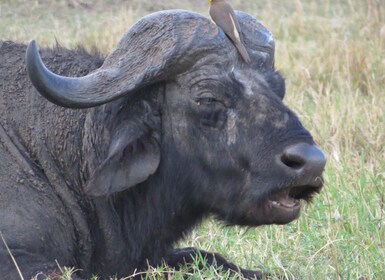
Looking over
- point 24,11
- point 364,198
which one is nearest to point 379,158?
point 364,198

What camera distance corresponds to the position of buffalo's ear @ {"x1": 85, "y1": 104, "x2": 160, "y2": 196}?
5.51m

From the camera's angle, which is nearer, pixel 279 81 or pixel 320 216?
pixel 279 81

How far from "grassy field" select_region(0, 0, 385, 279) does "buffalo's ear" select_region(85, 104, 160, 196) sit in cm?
50

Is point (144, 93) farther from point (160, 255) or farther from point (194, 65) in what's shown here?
point (160, 255)

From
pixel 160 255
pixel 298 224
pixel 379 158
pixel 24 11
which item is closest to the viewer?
pixel 160 255

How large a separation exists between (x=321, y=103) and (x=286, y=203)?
144 inches

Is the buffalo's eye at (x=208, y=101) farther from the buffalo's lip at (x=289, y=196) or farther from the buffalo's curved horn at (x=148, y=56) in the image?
the buffalo's lip at (x=289, y=196)

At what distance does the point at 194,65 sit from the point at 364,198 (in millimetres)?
1849

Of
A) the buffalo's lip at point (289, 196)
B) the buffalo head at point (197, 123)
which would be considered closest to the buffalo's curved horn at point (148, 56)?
the buffalo head at point (197, 123)

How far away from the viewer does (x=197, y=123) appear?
558 centimetres

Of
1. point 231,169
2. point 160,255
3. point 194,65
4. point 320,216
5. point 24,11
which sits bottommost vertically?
point 24,11

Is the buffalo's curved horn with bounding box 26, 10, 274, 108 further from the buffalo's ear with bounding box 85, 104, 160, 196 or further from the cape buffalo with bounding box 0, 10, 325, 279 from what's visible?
the buffalo's ear with bounding box 85, 104, 160, 196

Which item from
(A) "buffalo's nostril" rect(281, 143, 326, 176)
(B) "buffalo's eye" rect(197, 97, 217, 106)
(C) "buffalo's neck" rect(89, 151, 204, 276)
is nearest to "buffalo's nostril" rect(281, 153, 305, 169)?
(A) "buffalo's nostril" rect(281, 143, 326, 176)

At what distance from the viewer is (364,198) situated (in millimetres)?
6887
